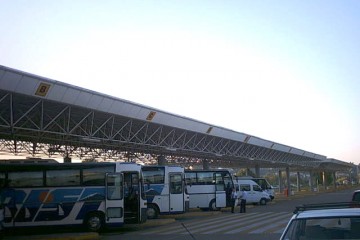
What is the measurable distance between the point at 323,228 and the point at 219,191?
86.6 ft

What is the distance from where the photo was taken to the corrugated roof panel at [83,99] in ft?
84.4

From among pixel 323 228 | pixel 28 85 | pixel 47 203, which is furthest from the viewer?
pixel 28 85

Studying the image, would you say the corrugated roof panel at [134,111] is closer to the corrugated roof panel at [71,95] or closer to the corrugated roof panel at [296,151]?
the corrugated roof panel at [71,95]

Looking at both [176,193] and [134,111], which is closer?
[176,193]

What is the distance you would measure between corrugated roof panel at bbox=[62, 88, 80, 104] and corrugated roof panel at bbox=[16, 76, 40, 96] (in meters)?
2.16

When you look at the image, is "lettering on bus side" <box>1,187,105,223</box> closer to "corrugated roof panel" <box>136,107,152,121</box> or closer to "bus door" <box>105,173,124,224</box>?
"bus door" <box>105,173,124,224</box>

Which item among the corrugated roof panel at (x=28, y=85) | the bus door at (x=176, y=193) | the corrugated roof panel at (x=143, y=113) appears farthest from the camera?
the corrugated roof panel at (x=143, y=113)

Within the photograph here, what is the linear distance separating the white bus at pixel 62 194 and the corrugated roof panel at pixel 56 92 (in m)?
5.45

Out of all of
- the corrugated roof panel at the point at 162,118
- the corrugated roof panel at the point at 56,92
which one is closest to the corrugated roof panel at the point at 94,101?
the corrugated roof panel at the point at 56,92

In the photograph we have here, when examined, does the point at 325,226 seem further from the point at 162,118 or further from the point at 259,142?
the point at 259,142

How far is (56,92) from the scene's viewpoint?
24.2 metres

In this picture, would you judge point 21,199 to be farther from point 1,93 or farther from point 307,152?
point 307,152

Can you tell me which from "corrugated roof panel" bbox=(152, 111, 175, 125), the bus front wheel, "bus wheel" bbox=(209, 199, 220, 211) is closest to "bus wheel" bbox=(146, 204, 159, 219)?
"bus wheel" bbox=(209, 199, 220, 211)

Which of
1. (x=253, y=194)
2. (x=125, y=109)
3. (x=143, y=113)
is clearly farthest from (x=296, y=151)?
(x=125, y=109)
